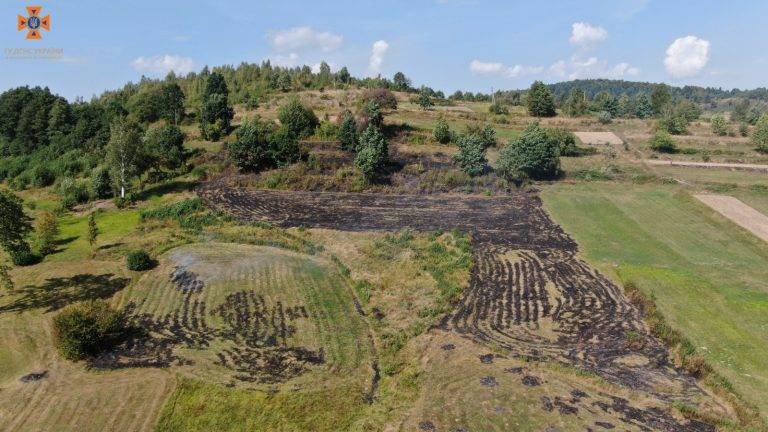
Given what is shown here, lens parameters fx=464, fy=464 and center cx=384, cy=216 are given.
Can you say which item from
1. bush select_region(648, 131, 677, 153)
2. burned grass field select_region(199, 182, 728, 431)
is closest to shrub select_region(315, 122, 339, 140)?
burned grass field select_region(199, 182, 728, 431)

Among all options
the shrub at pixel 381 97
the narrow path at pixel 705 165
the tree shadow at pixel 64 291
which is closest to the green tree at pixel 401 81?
the shrub at pixel 381 97

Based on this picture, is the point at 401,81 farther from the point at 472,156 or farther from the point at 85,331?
the point at 85,331

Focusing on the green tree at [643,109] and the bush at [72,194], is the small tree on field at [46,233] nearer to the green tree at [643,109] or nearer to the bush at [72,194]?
the bush at [72,194]

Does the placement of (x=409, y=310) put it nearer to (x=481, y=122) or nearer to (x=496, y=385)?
(x=496, y=385)

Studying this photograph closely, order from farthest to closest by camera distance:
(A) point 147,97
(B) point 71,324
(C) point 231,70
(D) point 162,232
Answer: (C) point 231,70
(A) point 147,97
(D) point 162,232
(B) point 71,324

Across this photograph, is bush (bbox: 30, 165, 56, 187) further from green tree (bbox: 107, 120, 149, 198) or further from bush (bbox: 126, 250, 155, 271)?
bush (bbox: 126, 250, 155, 271)

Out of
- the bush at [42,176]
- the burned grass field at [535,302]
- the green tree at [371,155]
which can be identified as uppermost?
the green tree at [371,155]

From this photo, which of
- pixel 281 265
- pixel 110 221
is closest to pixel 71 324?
pixel 281 265
